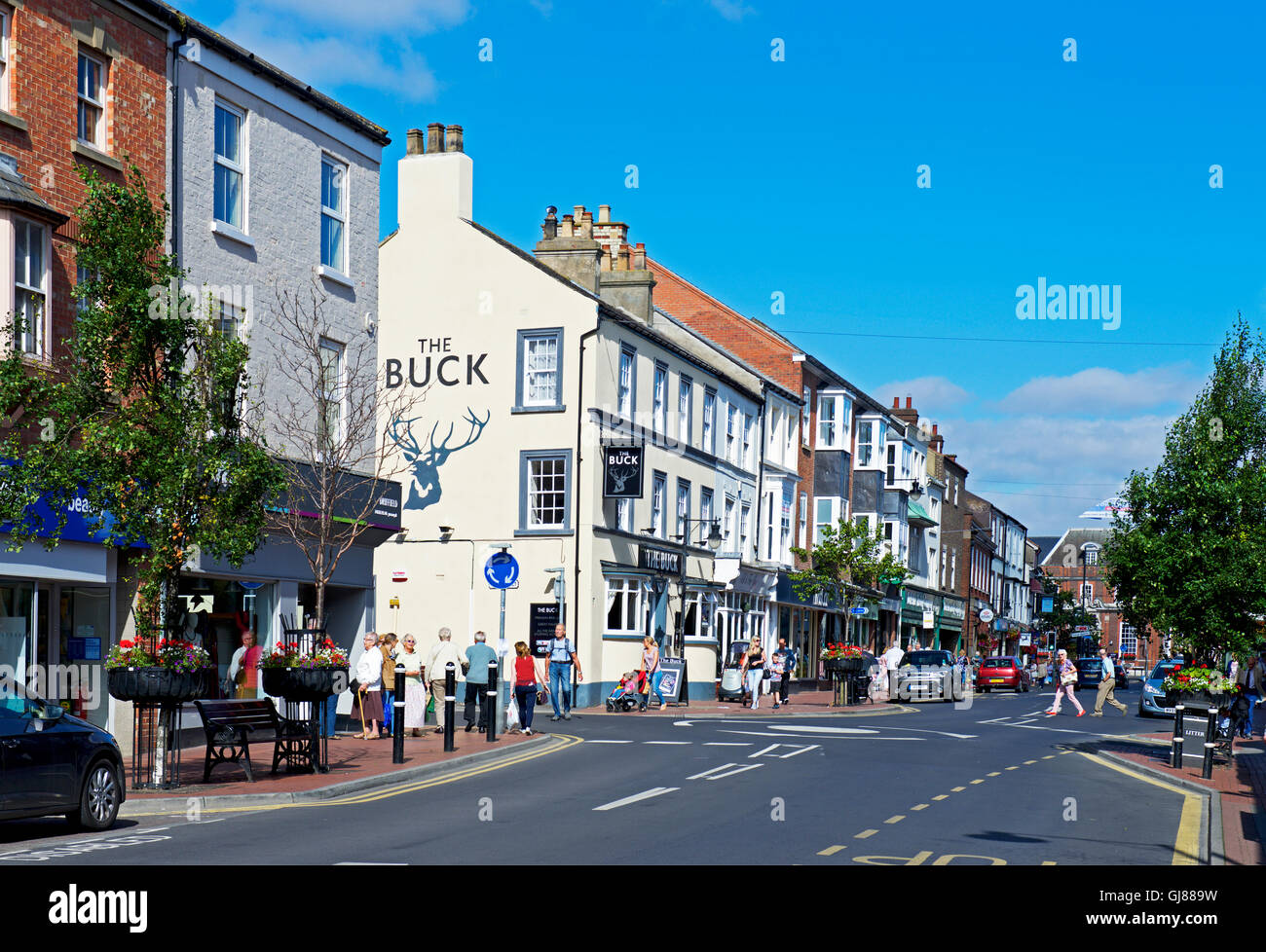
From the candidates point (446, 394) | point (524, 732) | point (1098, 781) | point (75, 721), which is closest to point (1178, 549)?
point (1098, 781)

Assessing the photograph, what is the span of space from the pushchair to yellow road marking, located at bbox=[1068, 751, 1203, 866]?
13.4 m

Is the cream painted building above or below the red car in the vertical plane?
above

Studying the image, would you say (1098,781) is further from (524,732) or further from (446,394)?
(446,394)

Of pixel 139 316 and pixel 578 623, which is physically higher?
pixel 139 316

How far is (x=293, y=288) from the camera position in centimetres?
2402

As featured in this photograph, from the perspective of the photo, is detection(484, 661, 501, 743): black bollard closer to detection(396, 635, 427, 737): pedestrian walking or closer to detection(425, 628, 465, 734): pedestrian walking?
detection(425, 628, 465, 734): pedestrian walking

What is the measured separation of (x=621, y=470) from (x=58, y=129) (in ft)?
60.9

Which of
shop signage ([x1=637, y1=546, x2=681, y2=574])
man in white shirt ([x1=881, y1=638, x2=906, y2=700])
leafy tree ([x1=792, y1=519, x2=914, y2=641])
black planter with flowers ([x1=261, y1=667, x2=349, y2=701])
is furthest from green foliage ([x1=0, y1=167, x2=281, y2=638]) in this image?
leafy tree ([x1=792, y1=519, x2=914, y2=641])

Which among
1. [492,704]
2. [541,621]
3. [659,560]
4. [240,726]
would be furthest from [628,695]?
[240,726]

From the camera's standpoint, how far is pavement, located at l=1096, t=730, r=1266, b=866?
12494 millimetres

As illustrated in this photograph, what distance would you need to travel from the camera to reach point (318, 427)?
79.6 feet

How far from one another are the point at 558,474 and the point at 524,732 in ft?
39.2

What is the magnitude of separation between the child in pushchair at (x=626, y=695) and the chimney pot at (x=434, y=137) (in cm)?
1508

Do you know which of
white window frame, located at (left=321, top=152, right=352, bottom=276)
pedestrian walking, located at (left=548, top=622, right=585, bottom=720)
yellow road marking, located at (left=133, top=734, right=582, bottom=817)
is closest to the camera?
yellow road marking, located at (left=133, top=734, right=582, bottom=817)
